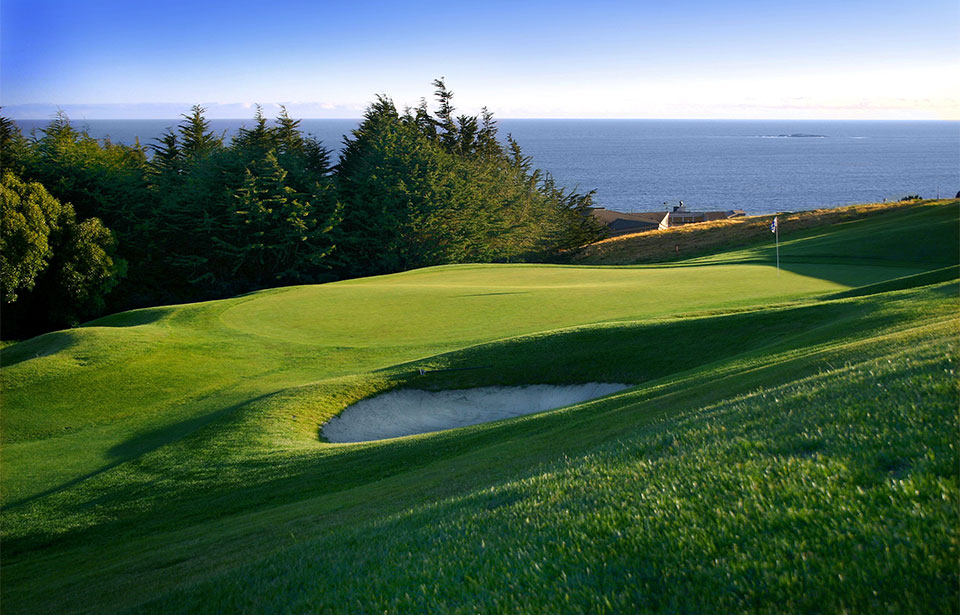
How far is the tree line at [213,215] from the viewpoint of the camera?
41.7 meters

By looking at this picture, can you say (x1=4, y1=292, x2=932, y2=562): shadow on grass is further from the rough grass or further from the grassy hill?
the rough grass

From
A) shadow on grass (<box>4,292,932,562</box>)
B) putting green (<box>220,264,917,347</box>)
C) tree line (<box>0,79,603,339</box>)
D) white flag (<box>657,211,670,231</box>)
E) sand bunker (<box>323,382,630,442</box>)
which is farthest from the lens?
white flag (<box>657,211,670,231</box>)

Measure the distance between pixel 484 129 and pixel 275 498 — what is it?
67703mm

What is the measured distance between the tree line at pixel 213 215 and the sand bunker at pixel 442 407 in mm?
33522

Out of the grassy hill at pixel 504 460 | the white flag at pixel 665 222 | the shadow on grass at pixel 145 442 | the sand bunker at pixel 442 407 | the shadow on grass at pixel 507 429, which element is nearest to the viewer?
the grassy hill at pixel 504 460

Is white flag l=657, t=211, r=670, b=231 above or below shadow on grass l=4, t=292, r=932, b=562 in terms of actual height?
above

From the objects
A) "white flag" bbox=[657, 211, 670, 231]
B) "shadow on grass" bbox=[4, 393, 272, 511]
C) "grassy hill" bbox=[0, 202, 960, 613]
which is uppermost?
"white flag" bbox=[657, 211, 670, 231]

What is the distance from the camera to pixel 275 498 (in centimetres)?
1023

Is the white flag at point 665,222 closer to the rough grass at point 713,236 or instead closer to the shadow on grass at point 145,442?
the rough grass at point 713,236

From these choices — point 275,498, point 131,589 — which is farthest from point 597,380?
point 131,589

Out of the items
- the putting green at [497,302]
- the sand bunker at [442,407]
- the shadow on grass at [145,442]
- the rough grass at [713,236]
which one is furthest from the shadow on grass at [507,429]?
the rough grass at [713,236]

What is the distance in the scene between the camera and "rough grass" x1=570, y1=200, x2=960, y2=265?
52.0 metres

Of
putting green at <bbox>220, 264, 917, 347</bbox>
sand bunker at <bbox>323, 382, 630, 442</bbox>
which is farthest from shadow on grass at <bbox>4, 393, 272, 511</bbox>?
putting green at <bbox>220, 264, 917, 347</bbox>

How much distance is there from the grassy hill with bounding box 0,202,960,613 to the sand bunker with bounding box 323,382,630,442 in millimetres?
361
